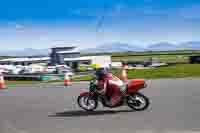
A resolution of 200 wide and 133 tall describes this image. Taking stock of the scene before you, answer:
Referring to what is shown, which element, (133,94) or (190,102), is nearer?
(133,94)

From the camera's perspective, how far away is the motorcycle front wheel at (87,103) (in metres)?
11.1

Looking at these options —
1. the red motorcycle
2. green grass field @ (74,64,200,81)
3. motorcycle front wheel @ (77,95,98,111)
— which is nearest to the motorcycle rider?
the red motorcycle

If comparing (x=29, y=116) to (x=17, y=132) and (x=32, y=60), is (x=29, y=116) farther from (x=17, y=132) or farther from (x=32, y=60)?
(x=32, y=60)

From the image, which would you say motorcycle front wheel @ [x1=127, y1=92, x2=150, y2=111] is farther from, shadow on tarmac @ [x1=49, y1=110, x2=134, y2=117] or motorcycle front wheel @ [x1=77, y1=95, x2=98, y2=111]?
motorcycle front wheel @ [x1=77, y1=95, x2=98, y2=111]

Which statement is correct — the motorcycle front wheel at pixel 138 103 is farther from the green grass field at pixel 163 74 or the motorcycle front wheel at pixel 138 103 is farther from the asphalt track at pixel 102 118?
the green grass field at pixel 163 74

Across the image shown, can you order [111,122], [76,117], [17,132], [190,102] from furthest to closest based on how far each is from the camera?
A: [190,102] < [76,117] < [111,122] < [17,132]

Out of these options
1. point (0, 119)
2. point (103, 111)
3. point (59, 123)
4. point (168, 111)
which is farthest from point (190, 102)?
point (0, 119)

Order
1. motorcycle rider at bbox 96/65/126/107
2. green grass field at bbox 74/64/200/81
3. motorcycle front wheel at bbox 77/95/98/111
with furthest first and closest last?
green grass field at bbox 74/64/200/81
motorcycle front wheel at bbox 77/95/98/111
motorcycle rider at bbox 96/65/126/107

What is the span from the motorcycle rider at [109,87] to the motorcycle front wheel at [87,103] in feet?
1.52

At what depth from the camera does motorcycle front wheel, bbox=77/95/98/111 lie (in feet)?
36.4

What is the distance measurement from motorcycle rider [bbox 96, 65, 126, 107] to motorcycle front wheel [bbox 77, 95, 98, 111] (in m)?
0.46

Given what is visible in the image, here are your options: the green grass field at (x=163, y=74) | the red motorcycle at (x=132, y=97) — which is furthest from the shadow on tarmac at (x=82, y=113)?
the green grass field at (x=163, y=74)

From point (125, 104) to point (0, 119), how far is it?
3.44 meters

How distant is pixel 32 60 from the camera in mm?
119312
